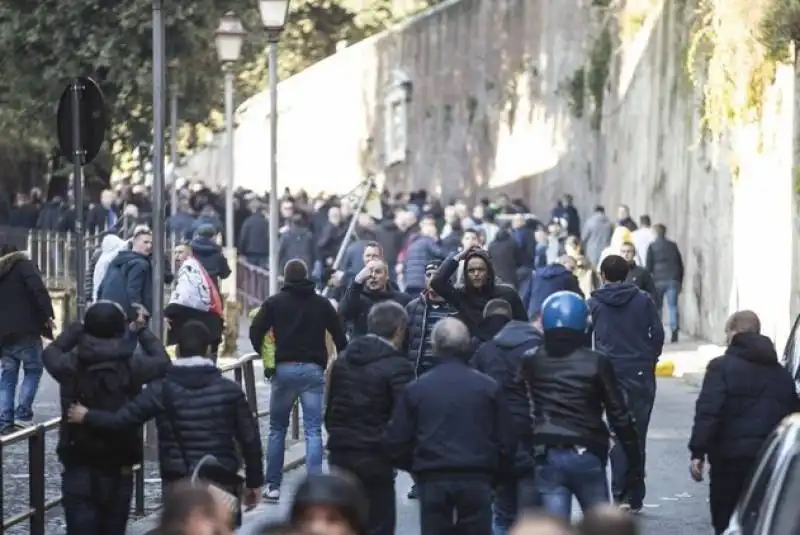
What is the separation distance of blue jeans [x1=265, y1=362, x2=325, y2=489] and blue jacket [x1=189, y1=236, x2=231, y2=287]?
27.5 feet

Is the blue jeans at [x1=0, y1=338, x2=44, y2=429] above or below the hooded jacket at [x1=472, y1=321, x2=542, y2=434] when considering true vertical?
below

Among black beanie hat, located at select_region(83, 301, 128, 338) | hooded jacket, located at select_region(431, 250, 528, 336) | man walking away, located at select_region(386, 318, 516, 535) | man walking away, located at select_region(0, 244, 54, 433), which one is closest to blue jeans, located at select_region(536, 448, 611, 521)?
man walking away, located at select_region(386, 318, 516, 535)

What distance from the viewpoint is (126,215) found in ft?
98.9

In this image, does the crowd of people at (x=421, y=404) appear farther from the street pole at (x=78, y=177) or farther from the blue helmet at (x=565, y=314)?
the street pole at (x=78, y=177)

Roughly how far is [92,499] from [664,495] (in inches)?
219

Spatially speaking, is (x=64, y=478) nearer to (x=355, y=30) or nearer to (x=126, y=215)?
(x=126, y=215)

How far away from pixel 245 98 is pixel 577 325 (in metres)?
44.2

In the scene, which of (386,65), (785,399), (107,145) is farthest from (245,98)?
(785,399)

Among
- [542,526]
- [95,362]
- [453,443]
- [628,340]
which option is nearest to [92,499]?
[95,362]

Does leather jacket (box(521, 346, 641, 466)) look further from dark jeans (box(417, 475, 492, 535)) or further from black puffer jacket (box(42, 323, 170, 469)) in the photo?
black puffer jacket (box(42, 323, 170, 469))

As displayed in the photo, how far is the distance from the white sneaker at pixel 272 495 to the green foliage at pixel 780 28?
10448 millimetres

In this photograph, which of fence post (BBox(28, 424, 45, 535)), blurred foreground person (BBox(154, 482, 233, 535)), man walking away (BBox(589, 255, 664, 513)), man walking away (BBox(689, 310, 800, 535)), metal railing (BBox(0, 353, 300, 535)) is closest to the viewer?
blurred foreground person (BBox(154, 482, 233, 535))

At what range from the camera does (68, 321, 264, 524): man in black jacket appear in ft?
33.6

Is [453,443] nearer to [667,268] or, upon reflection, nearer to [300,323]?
[300,323]
